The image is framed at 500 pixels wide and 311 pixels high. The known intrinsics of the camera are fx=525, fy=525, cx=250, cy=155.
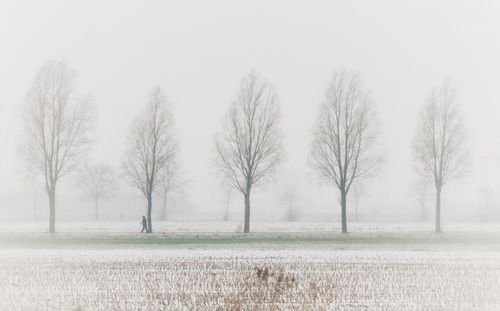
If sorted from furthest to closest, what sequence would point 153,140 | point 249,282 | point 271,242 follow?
1. point 153,140
2. point 271,242
3. point 249,282

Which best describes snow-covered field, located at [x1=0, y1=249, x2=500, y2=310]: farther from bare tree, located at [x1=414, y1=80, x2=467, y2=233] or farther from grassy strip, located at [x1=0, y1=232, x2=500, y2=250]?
bare tree, located at [x1=414, y1=80, x2=467, y2=233]

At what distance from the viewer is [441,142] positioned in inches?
1917

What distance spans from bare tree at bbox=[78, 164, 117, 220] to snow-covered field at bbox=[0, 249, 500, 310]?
80.8 metres

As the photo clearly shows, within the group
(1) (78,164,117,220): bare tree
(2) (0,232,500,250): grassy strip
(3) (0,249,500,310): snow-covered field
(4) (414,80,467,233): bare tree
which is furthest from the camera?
(1) (78,164,117,220): bare tree

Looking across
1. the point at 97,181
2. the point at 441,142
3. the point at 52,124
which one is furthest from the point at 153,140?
the point at 97,181

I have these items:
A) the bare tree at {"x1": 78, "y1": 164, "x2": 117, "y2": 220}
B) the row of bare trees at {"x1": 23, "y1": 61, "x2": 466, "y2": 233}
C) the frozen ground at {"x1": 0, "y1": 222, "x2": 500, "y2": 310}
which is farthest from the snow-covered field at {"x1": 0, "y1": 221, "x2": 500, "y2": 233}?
the bare tree at {"x1": 78, "y1": 164, "x2": 117, "y2": 220}

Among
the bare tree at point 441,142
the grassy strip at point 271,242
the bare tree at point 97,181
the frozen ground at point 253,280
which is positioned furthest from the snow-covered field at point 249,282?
the bare tree at point 97,181

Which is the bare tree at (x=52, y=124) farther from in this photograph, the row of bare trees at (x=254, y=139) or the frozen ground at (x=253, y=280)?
the frozen ground at (x=253, y=280)

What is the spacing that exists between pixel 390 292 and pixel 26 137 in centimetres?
3856

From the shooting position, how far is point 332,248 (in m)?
31.2

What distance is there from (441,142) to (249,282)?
3572 centimetres

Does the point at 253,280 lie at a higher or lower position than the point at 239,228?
higher

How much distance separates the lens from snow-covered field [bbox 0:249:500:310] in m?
15.3

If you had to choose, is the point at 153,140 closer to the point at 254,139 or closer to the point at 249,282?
the point at 254,139
